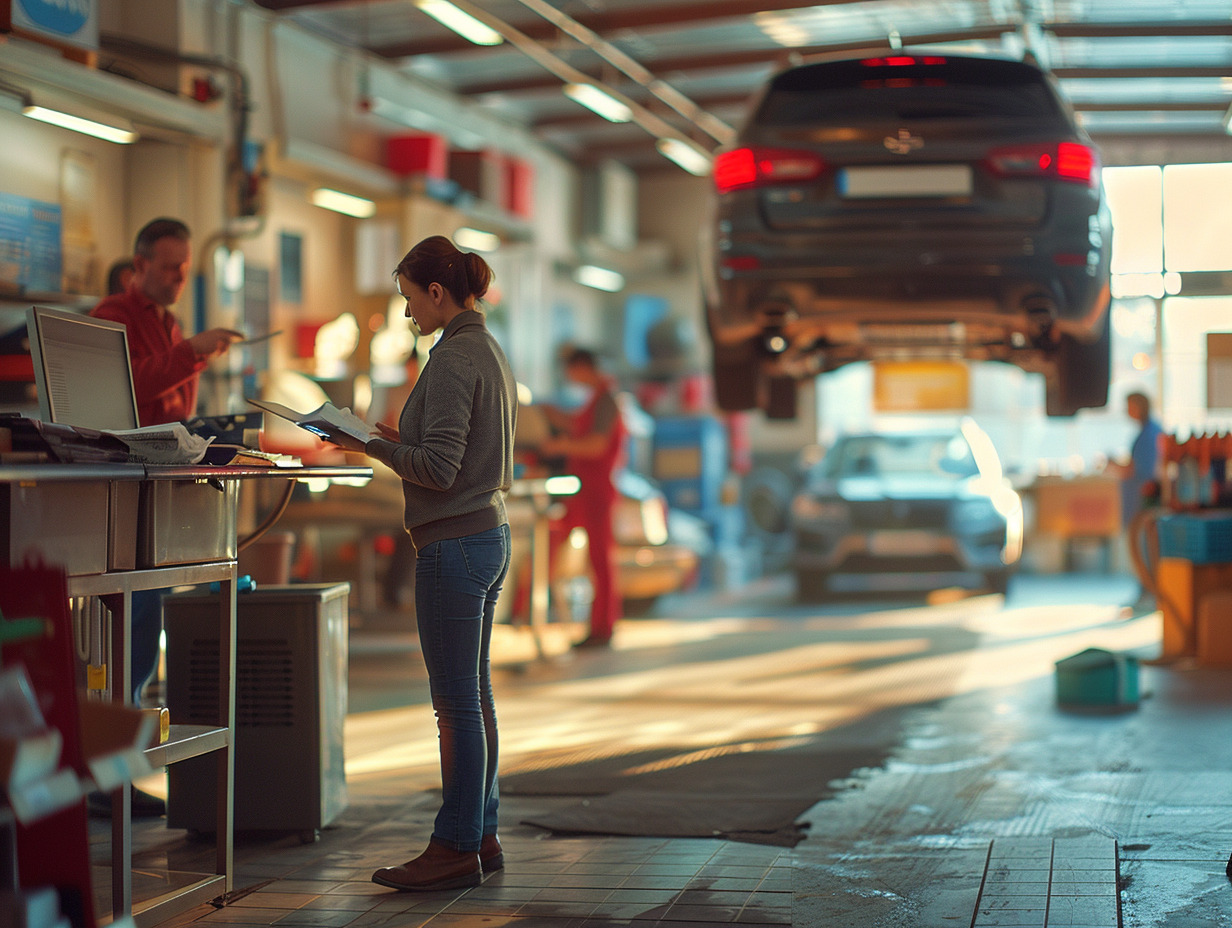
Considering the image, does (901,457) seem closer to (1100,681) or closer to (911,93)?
(1100,681)

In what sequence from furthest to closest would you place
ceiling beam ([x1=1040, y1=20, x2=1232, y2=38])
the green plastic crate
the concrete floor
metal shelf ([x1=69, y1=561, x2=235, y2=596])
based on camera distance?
1. ceiling beam ([x1=1040, y1=20, x2=1232, y2=38])
2. the green plastic crate
3. the concrete floor
4. metal shelf ([x1=69, y1=561, x2=235, y2=596])

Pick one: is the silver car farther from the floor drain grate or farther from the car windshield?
the floor drain grate

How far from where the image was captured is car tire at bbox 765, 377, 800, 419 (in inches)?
297

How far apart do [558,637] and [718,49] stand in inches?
205

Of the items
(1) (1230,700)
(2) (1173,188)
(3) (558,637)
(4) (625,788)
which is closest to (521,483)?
(3) (558,637)

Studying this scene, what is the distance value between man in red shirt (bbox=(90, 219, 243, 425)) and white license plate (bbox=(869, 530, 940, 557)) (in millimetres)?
6748

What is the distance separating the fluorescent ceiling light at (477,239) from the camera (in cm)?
1192

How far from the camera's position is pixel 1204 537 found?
7367 mm

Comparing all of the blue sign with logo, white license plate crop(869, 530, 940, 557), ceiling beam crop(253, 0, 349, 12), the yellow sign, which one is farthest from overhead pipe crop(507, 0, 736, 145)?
the yellow sign

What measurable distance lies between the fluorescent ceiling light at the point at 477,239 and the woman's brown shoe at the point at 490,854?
Result: 8547 millimetres

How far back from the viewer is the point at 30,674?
2330mm

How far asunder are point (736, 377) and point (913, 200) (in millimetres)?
1427

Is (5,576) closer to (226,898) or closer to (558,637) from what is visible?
(226,898)

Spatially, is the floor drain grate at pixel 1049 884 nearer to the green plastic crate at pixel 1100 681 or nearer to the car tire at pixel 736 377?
the green plastic crate at pixel 1100 681
